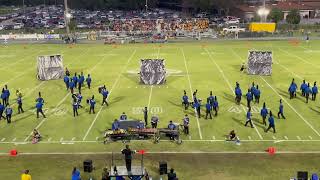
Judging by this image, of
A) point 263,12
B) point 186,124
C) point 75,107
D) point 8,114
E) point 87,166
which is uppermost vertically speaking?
point 263,12

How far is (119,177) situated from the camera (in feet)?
58.4

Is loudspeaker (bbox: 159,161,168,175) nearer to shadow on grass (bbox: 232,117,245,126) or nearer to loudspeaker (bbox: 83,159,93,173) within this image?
loudspeaker (bbox: 83,159,93,173)

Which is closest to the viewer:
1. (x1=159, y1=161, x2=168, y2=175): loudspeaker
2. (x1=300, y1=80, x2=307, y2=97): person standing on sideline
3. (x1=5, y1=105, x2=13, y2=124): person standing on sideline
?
(x1=159, y1=161, x2=168, y2=175): loudspeaker

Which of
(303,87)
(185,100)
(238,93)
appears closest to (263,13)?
(303,87)

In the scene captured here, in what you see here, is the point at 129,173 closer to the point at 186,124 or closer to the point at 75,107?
the point at 186,124

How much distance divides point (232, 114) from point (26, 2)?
181939 millimetres

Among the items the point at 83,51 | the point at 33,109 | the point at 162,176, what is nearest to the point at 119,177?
the point at 162,176

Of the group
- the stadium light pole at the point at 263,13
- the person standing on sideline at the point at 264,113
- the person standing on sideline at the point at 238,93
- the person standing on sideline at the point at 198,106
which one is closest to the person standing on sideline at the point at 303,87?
the person standing on sideline at the point at 238,93

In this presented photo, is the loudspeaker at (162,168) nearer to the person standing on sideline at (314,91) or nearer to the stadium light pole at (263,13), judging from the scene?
the person standing on sideline at (314,91)

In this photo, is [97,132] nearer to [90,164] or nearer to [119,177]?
[90,164]

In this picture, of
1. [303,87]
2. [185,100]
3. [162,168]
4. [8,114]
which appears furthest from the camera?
[303,87]

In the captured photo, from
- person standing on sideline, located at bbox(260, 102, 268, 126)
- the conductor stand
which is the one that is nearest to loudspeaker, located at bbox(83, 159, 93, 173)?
the conductor stand

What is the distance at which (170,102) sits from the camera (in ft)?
106

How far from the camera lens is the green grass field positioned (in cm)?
2347
